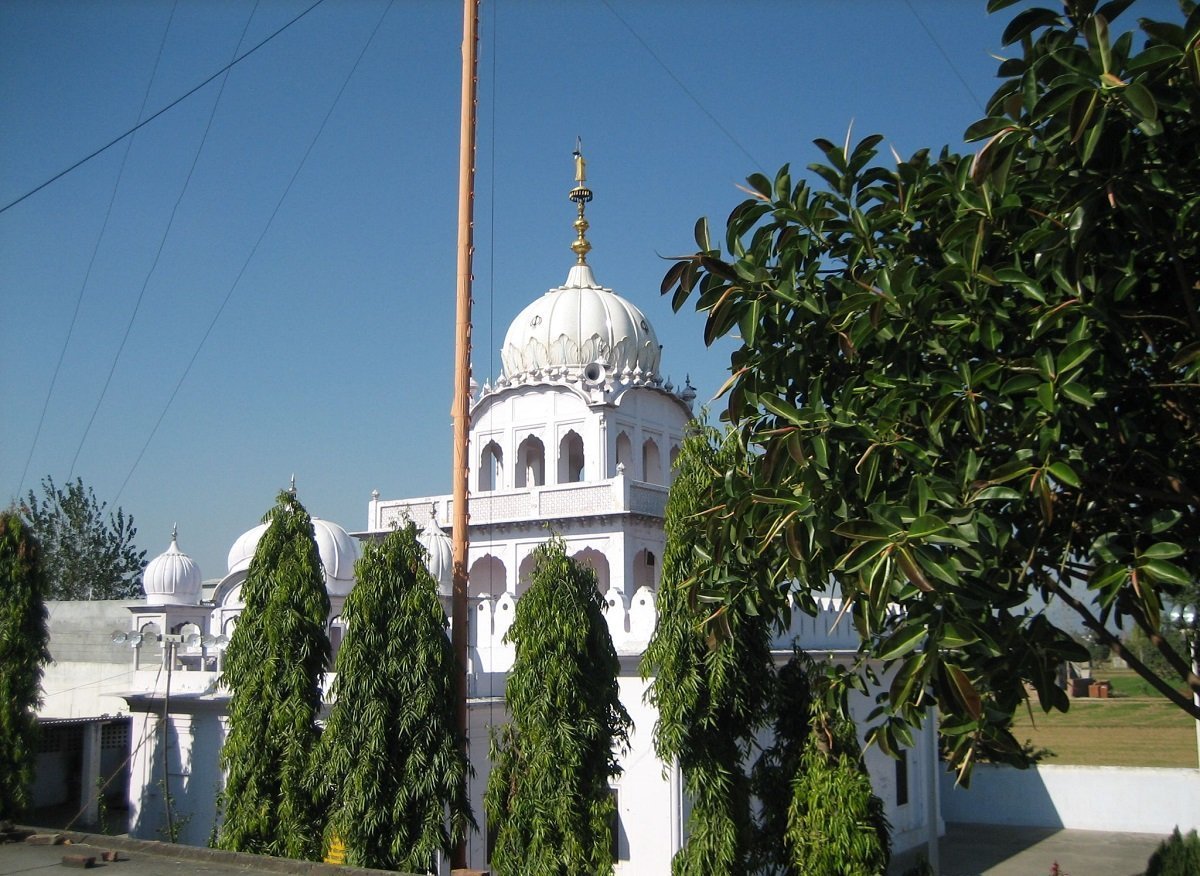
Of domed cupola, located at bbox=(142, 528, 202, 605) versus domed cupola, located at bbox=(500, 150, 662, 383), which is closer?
domed cupola, located at bbox=(142, 528, 202, 605)

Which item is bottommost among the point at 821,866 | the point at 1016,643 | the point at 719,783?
the point at 821,866

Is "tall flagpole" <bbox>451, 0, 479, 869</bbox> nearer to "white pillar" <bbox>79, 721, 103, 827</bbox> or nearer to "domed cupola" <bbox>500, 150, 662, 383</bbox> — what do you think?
"white pillar" <bbox>79, 721, 103, 827</bbox>

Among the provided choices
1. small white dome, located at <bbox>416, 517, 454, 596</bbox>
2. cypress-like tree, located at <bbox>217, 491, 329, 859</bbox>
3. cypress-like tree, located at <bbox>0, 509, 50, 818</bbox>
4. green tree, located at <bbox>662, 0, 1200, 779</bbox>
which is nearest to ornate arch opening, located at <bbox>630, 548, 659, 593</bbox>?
small white dome, located at <bbox>416, 517, 454, 596</bbox>

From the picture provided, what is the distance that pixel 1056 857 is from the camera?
730 inches

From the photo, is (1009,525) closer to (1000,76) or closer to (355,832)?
(1000,76)

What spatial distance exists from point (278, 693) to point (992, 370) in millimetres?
8867

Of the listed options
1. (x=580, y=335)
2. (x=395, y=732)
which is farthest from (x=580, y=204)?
(x=395, y=732)

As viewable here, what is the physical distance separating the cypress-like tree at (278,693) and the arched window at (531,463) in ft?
48.1

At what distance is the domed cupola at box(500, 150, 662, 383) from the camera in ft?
86.2

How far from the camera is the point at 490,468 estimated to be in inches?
1089

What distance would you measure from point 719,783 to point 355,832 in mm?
3384

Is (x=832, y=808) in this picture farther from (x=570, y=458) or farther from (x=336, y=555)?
(x=570, y=458)

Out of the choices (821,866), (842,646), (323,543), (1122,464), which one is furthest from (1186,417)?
(323,543)

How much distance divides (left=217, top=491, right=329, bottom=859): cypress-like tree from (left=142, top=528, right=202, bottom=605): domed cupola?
10.9 m
